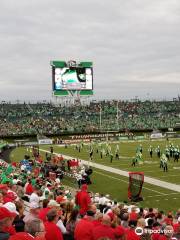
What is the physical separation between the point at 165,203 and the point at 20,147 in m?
34.3

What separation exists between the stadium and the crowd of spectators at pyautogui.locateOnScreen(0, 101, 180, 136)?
7.0 inches

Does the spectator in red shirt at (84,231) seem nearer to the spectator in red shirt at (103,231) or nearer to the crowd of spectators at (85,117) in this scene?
the spectator in red shirt at (103,231)

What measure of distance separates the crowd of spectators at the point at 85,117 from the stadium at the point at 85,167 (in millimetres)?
179

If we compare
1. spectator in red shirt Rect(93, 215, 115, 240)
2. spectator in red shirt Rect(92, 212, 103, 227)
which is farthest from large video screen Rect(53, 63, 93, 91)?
spectator in red shirt Rect(93, 215, 115, 240)

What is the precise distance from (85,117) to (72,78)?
3730 centimetres

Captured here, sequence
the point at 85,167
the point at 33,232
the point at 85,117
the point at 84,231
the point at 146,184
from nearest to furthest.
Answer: the point at 33,232 < the point at 84,231 < the point at 146,184 < the point at 85,167 < the point at 85,117

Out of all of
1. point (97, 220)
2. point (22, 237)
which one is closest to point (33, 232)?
point (22, 237)

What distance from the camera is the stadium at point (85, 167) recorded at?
6.21 metres

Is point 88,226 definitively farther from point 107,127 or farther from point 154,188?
point 107,127

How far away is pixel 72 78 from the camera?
43594 mm

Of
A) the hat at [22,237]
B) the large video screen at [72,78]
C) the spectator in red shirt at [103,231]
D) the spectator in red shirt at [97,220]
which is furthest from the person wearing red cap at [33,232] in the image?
the large video screen at [72,78]

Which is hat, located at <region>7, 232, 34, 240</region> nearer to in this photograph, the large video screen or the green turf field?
the green turf field

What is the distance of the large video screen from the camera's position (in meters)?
43.5

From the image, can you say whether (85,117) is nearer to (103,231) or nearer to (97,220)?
(97,220)
